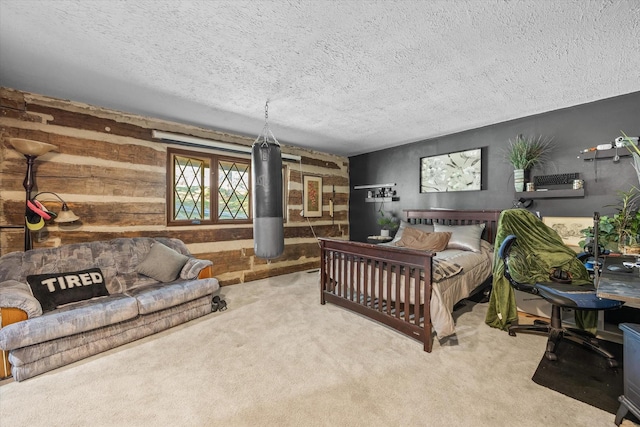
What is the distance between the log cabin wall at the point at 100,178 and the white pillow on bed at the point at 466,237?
3.15 meters

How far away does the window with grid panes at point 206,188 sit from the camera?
375cm

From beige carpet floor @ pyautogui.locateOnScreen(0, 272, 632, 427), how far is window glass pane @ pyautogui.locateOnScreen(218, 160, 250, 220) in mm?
2009

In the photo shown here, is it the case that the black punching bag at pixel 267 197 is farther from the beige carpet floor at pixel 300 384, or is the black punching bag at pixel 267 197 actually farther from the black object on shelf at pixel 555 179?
the black object on shelf at pixel 555 179

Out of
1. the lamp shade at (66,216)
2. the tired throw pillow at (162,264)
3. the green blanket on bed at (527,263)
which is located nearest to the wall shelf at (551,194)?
the green blanket on bed at (527,263)

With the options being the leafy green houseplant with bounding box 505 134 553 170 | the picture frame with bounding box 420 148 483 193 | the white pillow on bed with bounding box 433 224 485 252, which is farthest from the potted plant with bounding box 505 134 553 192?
the white pillow on bed with bounding box 433 224 485 252

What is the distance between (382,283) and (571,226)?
2.43 meters

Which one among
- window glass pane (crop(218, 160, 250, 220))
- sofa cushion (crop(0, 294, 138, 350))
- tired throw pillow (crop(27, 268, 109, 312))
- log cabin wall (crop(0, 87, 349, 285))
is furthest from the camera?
window glass pane (crop(218, 160, 250, 220))

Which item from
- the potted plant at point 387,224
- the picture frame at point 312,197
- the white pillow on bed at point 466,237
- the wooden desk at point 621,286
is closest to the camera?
the wooden desk at point 621,286

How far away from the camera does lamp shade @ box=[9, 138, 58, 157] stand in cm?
241

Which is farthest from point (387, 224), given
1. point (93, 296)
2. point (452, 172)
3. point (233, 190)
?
point (93, 296)

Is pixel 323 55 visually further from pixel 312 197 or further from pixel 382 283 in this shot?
pixel 312 197

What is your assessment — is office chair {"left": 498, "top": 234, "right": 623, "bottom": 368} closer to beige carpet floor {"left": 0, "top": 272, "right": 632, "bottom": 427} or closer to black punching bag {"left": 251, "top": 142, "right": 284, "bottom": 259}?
beige carpet floor {"left": 0, "top": 272, "right": 632, "bottom": 427}

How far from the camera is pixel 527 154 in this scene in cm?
330

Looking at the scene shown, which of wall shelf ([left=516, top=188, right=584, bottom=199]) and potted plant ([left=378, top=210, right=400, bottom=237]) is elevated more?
wall shelf ([left=516, top=188, right=584, bottom=199])
